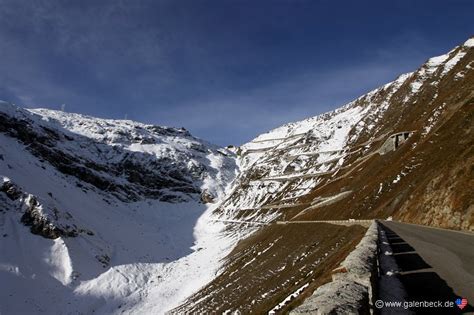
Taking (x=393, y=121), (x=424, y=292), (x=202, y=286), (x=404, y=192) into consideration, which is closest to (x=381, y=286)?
(x=424, y=292)

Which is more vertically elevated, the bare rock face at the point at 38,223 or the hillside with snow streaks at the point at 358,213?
the bare rock face at the point at 38,223

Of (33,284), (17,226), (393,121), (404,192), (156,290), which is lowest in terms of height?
(156,290)

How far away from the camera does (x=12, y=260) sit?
77.6m

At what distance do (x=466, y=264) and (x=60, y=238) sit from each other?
94.9 metres

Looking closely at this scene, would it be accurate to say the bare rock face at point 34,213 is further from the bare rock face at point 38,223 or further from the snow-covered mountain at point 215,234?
the snow-covered mountain at point 215,234

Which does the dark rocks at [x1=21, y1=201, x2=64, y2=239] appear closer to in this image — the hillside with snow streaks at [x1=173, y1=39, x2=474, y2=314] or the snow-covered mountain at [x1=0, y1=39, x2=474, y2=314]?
the snow-covered mountain at [x1=0, y1=39, x2=474, y2=314]

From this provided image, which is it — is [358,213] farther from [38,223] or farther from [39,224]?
[38,223]

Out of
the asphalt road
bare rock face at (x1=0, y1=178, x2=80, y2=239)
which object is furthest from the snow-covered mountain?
the asphalt road

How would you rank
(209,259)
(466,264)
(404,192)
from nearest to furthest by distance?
(466,264), (404,192), (209,259)

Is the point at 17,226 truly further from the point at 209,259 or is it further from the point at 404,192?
the point at 404,192

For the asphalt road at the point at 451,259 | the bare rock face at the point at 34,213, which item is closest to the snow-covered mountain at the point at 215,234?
the bare rock face at the point at 34,213

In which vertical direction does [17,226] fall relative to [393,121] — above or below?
below

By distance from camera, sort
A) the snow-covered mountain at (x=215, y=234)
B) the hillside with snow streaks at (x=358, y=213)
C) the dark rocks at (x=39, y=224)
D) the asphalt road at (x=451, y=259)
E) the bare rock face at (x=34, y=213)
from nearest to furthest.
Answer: the asphalt road at (x=451, y=259) → the hillside with snow streaks at (x=358, y=213) → the snow-covered mountain at (x=215, y=234) → the dark rocks at (x=39, y=224) → the bare rock face at (x=34, y=213)

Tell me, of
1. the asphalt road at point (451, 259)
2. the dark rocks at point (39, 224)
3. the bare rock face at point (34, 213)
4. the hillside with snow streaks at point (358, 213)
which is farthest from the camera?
the bare rock face at point (34, 213)
